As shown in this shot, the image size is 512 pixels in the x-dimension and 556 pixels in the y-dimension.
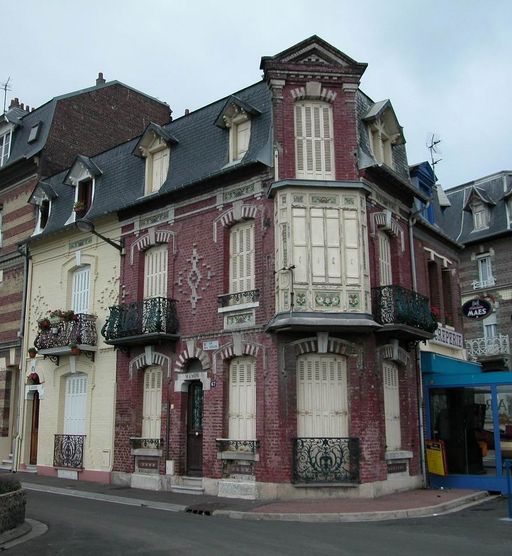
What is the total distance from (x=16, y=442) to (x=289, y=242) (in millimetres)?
12362

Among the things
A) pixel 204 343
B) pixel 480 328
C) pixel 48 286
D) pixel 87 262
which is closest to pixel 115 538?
pixel 204 343

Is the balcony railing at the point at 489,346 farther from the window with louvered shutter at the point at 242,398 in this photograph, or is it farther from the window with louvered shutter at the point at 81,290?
the window with louvered shutter at the point at 81,290

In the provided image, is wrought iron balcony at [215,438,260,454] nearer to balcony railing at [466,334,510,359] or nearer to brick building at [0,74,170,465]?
brick building at [0,74,170,465]

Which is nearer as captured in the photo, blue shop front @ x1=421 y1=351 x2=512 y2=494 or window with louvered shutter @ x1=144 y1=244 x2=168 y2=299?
blue shop front @ x1=421 y1=351 x2=512 y2=494

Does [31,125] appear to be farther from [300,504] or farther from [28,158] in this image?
[300,504]

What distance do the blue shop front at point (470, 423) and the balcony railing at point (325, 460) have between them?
3.37 m

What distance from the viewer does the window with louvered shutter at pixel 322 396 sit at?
14.6 meters

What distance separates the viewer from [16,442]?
69.2 ft

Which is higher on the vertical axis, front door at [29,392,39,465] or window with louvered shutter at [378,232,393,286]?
window with louvered shutter at [378,232,393,286]

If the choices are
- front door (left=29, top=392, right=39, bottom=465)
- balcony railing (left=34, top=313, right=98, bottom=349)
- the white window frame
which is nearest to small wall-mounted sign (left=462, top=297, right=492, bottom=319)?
balcony railing (left=34, top=313, right=98, bottom=349)

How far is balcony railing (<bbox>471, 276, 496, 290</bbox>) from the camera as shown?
32.3m

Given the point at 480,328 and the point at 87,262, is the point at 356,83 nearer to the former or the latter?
the point at 87,262

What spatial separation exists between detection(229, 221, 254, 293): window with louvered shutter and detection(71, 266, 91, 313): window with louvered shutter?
5.82 meters

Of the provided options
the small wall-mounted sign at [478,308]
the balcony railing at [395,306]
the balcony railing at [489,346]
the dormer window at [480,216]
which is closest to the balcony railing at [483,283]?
the balcony railing at [489,346]
